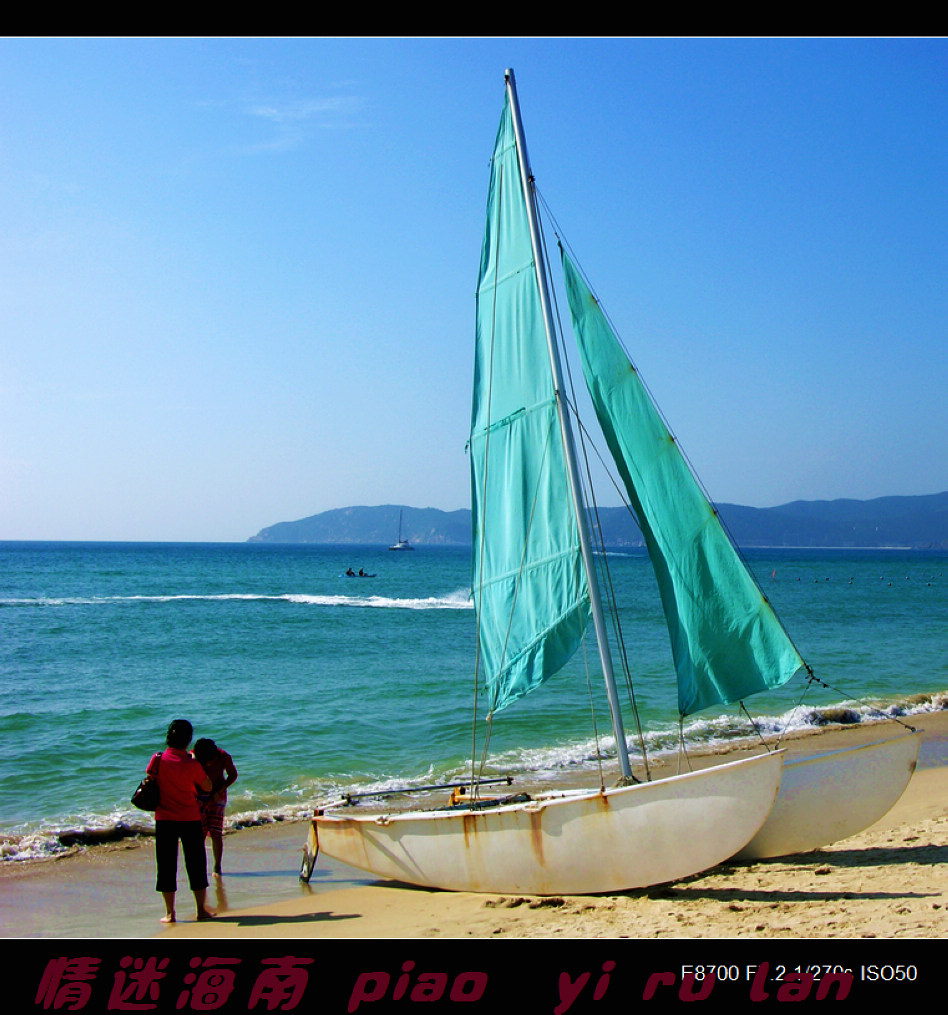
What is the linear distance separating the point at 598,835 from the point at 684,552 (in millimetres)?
2584

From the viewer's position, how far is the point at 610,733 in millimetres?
16766

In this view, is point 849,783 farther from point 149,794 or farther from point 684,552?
point 149,794

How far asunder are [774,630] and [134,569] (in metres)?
94.5

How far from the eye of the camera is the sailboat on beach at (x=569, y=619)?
257 inches

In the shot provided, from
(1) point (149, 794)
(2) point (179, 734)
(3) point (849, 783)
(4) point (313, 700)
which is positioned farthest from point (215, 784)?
(4) point (313, 700)

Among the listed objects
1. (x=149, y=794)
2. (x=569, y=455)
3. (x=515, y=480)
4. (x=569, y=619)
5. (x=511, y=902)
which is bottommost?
(x=511, y=902)

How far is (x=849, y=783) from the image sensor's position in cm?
696

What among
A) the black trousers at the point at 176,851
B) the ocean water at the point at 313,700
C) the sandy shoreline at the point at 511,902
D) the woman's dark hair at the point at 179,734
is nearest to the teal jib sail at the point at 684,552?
the ocean water at the point at 313,700

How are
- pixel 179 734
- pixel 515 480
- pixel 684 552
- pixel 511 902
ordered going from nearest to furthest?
pixel 179 734, pixel 511 902, pixel 684 552, pixel 515 480

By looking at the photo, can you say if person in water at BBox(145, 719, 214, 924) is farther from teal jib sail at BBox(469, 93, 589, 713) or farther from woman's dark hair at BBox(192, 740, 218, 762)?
teal jib sail at BBox(469, 93, 589, 713)

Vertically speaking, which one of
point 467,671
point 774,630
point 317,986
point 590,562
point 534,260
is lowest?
point 467,671

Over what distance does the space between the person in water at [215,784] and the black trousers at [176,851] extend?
135 centimetres
